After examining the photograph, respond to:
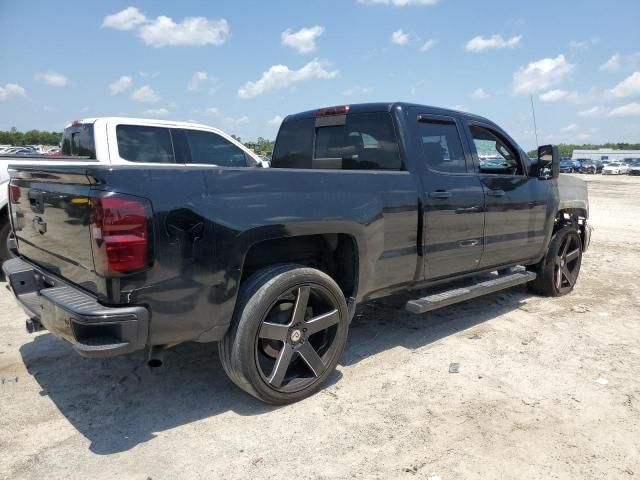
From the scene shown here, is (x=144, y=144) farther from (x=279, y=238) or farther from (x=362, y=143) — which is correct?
(x=279, y=238)

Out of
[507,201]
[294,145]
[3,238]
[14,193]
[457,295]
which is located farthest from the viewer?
[3,238]

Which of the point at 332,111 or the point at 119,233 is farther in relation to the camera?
the point at 332,111

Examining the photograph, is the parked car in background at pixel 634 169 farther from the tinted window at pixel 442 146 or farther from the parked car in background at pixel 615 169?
the tinted window at pixel 442 146

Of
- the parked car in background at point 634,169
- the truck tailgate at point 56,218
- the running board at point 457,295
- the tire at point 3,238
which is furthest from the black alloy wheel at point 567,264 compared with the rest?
the parked car in background at point 634,169

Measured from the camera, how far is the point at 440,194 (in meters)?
4.04

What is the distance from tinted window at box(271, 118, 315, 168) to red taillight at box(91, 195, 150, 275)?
2.47 m

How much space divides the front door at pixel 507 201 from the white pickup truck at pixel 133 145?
143 inches

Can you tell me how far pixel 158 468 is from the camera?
2592 mm

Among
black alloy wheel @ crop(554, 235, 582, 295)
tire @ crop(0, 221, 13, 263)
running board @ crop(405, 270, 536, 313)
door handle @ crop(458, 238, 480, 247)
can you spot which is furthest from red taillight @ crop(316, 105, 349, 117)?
tire @ crop(0, 221, 13, 263)

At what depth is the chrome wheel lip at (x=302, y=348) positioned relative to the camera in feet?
10.2

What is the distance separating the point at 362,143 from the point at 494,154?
165cm

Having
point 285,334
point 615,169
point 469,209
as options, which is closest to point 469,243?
point 469,209

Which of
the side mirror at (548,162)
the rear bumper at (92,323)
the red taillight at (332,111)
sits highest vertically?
the red taillight at (332,111)

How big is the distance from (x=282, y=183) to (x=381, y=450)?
1.63m
